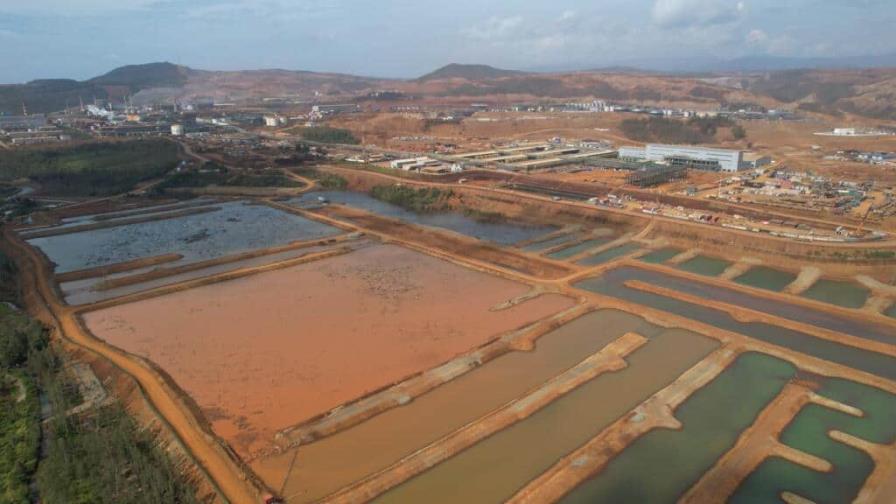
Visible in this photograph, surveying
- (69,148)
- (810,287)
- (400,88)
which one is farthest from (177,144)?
(400,88)

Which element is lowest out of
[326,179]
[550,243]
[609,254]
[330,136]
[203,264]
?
[609,254]

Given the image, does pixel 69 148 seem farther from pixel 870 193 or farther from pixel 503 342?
pixel 870 193

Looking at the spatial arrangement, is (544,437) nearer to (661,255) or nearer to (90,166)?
(661,255)

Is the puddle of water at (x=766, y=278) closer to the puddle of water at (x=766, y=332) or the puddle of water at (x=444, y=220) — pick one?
the puddle of water at (x=766, y=332)

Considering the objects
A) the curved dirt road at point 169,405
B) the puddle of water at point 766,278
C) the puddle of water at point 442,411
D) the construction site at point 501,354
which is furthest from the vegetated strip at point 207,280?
the puddle of water at point 766,278

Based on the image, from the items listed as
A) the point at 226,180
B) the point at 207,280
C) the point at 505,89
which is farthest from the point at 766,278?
the point at 505,89

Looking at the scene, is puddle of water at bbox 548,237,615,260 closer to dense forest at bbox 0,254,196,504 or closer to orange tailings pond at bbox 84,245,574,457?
orange tailings pond at bbox 84,245,574,457
